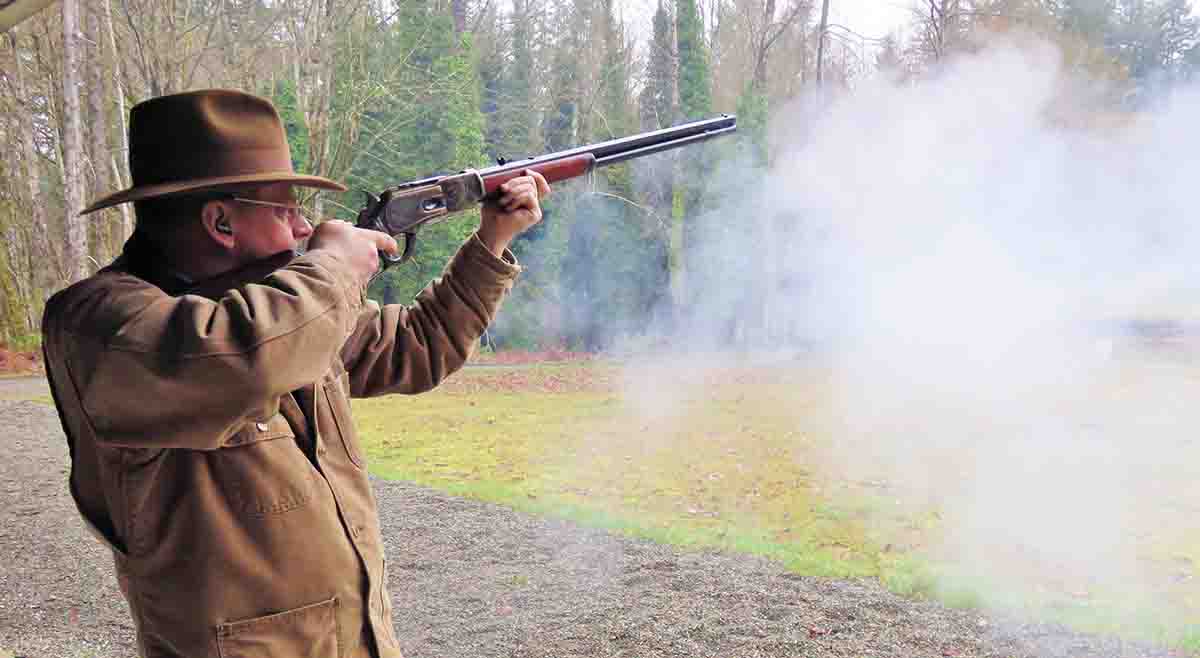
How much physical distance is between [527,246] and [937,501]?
53.6ft

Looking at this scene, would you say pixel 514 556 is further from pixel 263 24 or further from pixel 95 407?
pixel 263 24

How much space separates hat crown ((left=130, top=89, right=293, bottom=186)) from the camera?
182 cm

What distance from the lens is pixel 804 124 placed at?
1641cm

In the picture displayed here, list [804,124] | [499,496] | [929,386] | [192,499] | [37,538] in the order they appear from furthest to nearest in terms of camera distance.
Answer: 1. [804,124]
2. [929,386]
3. [499,496]
4. [37,538]
5. [192,499]

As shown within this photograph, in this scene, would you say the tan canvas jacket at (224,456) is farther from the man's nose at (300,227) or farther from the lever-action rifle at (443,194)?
the lever-action rifle at (443,194)

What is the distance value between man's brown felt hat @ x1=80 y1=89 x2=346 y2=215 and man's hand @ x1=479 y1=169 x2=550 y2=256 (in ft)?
2.84

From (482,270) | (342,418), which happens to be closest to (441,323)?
(482,270)

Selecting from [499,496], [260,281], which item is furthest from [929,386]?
[260,281]

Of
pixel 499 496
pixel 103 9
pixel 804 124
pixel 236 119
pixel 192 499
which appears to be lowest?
pixel 499 496

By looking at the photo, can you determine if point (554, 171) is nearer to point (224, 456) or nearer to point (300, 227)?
point (300, 227)

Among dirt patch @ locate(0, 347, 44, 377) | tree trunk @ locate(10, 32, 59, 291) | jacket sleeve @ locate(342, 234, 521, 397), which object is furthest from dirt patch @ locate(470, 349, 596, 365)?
jacket sleeve @ locate(342, 234, 521, 397)

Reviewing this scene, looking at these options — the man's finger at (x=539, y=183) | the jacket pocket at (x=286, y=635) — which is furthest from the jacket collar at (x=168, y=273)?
the man's finger at (x=539, y=183)

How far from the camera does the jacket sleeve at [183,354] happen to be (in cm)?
158

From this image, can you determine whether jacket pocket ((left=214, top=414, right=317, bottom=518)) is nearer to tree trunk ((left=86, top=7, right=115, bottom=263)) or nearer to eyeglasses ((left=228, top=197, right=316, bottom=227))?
eyeglasses ((left=228, top=197, right=316, bottom=227))
